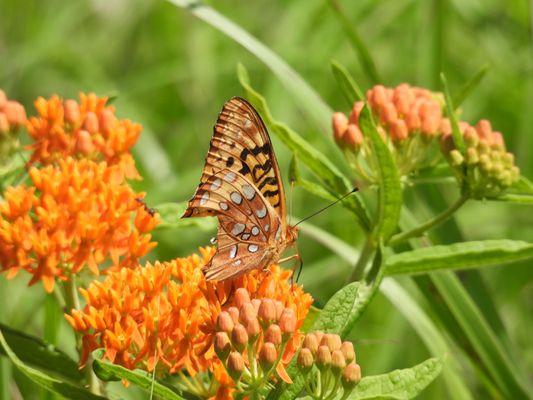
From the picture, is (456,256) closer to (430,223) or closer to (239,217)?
(430,223)

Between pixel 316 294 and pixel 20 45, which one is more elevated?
pixel 20 45

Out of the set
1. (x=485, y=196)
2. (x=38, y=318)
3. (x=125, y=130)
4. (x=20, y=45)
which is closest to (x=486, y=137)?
(x=485, y=196)

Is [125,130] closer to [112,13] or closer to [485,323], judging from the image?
[485,323]

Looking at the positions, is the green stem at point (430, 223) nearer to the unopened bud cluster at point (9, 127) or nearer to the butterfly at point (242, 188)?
the butterfly at point (242, 188)

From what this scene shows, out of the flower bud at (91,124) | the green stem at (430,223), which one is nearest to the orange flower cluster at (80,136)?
the flower bud at (91,124)

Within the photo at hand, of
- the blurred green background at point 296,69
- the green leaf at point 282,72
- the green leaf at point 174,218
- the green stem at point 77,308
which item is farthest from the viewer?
the blurred green background at point 296,69
